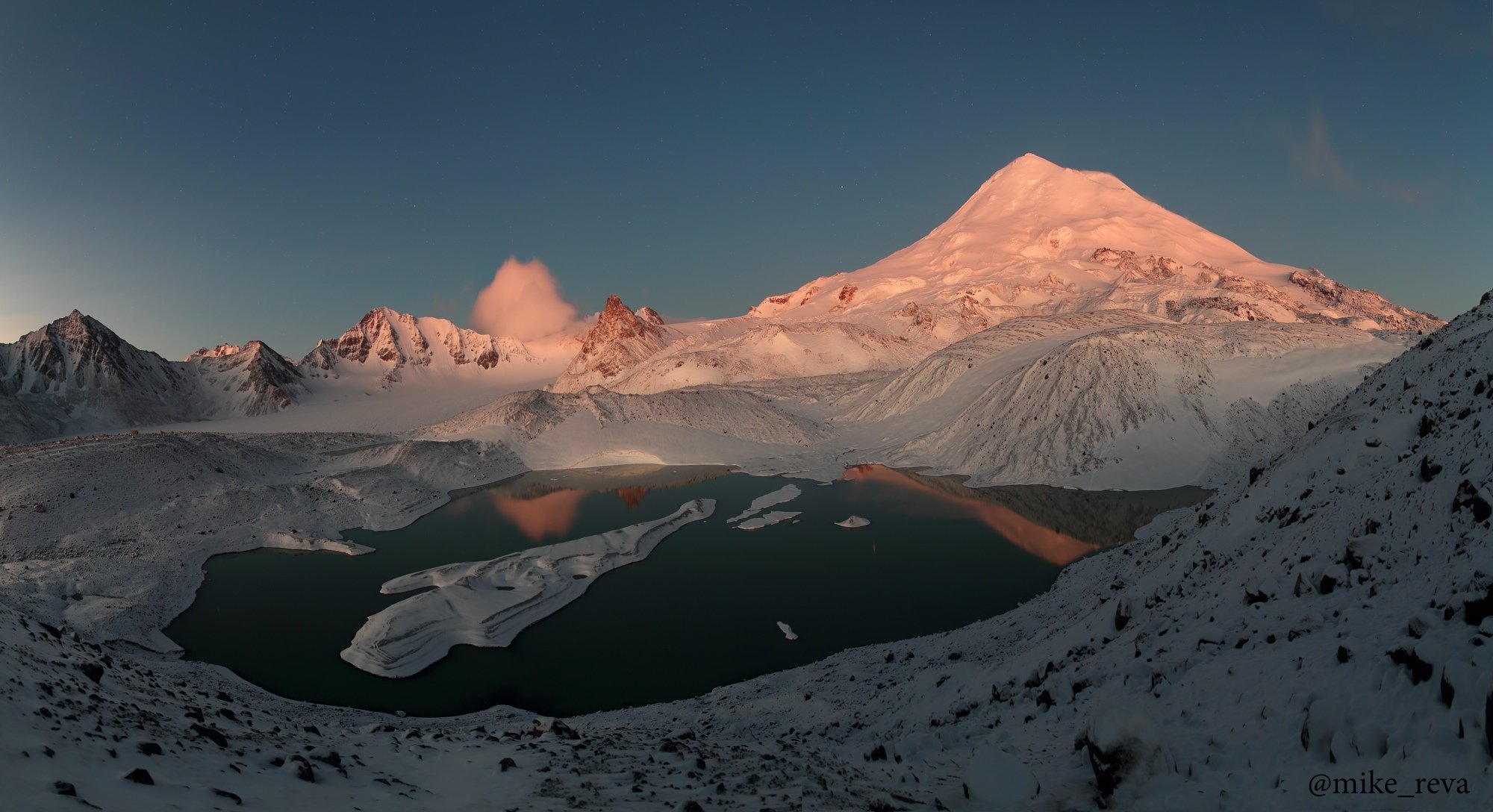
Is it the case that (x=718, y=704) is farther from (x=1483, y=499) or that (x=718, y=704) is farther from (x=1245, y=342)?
(x=1245, y=342)

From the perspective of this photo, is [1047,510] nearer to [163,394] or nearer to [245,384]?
[163,394]

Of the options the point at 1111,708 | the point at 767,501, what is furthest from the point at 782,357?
the point at 1111,708

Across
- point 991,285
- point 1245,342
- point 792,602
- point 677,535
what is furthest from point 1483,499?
point 991,285

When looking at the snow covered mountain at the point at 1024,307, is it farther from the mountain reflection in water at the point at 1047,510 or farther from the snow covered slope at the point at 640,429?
the mountain reflection in water at the point at 1047,510

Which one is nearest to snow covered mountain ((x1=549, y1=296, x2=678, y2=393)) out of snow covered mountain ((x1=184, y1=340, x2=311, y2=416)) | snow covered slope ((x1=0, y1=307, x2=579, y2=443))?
snow covered slope ((x1=0, y1=307, x2=579, y2=443))

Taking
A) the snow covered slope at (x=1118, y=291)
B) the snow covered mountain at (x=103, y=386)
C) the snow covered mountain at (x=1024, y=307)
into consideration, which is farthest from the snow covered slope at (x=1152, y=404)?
the snow covered mountain at (x=103, y=386)

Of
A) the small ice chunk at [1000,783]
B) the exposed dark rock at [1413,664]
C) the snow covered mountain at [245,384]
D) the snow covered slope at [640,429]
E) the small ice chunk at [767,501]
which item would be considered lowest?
the small ice chunk at [1000,783]
